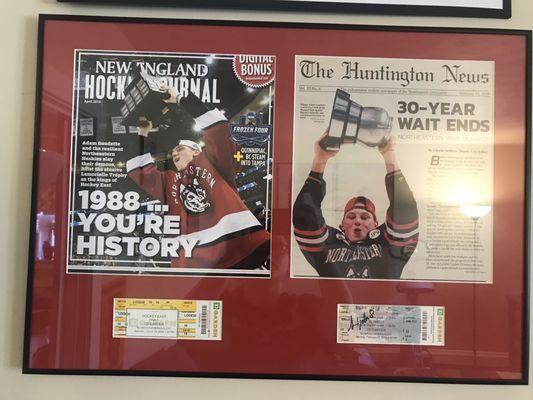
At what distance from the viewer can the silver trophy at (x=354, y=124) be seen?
0.94 metres

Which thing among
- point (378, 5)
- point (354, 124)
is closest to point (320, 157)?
point (354, 124)

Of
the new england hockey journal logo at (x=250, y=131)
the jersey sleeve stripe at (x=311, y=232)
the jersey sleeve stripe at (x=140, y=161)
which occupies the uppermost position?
the new england hockey journal logo at (x=250, y=131)

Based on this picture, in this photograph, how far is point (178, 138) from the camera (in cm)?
94

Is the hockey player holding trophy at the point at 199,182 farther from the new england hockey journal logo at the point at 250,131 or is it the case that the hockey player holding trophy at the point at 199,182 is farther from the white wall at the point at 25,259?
the white wall at the point at 25,259

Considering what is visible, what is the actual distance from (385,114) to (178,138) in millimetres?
393

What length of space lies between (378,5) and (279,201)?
0.42m

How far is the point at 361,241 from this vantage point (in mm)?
930

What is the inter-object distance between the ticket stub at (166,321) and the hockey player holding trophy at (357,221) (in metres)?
0.22

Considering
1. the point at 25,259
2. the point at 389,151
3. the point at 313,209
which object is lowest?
the point at 25,259

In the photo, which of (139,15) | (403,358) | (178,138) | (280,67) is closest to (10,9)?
(139,15)

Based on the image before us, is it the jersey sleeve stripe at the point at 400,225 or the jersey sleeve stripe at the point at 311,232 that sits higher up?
the jersey sleeve stripe at the point at 400,225

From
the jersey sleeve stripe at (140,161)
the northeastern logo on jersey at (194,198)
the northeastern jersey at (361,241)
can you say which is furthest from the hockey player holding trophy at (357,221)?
the jersey sleeve stripe at (140,161)

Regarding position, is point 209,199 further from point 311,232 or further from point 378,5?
point 378,5

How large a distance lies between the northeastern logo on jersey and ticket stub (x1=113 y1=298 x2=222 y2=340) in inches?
6.8
